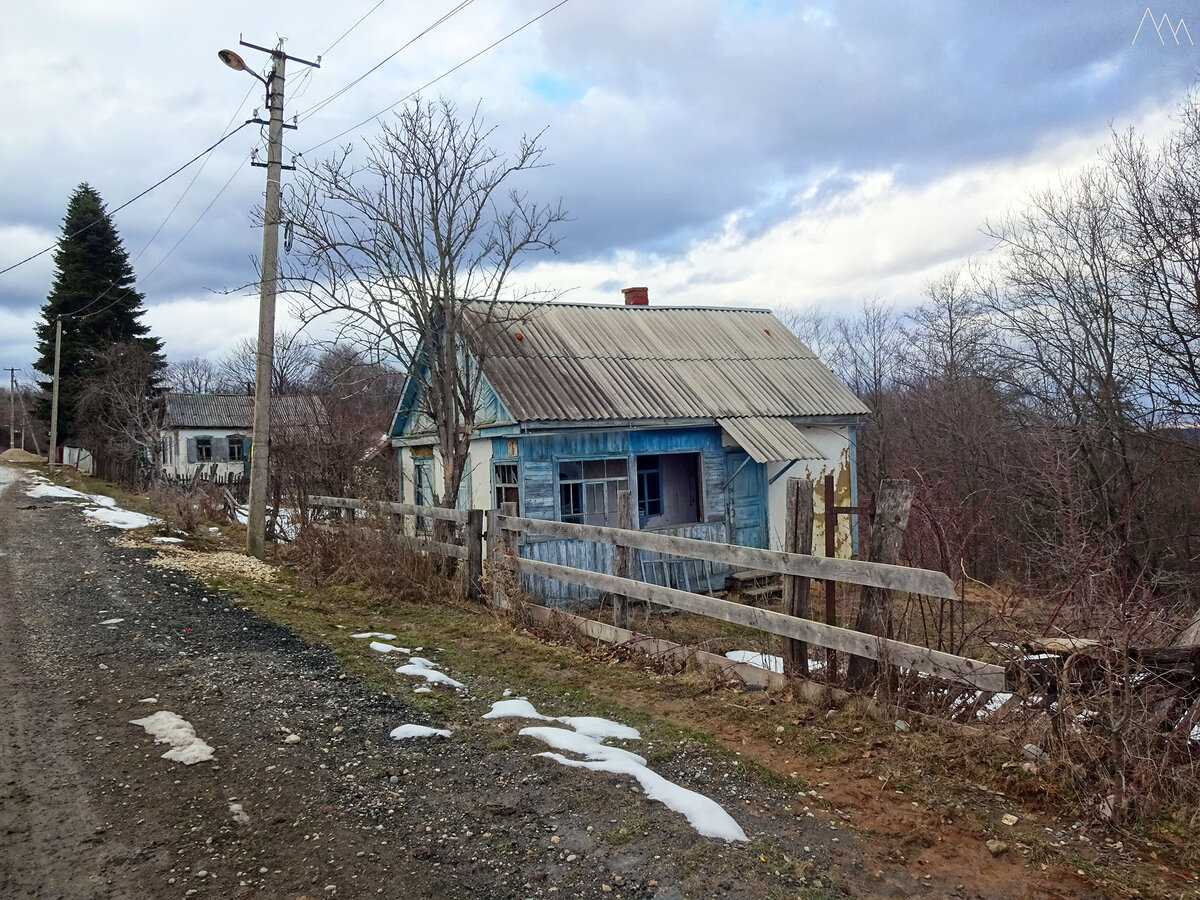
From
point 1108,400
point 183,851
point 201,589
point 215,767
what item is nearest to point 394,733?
point 215,767

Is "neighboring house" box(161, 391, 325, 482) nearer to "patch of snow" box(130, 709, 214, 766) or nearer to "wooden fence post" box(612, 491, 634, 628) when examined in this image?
"wooden fence post" box(612, 491, 634, 628)

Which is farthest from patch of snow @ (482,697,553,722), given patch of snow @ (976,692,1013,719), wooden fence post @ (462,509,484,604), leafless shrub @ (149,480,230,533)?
leafless shrub @ (149,480,230,533)

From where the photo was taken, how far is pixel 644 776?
13.5 ft

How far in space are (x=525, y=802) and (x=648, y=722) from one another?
135 centimetres

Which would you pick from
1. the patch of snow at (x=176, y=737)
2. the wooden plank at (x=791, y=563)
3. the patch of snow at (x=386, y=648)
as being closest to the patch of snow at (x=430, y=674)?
the patch of snow at (x=386, y=648)

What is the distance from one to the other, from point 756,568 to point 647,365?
8.23 meters

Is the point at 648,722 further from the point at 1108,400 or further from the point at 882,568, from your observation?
the point at 1108,400

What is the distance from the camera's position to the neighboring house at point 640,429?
40.6 ft

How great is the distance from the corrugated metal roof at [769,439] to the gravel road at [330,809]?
791 cm

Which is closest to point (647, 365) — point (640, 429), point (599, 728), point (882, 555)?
point (640, 429)

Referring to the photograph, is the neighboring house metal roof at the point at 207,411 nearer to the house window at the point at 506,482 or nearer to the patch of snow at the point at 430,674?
the house window at the point at 506,482

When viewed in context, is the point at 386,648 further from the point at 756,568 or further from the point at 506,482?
the point at 506,482

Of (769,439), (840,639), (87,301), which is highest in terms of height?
(87,301)

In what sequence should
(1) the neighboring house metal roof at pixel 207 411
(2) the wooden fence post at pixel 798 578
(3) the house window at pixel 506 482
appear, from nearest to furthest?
(2) the wooden fence post at pixel 798 578 < (3) the house window at pixel 506 482 < (1) the neighboring house metal roof at pixel 207 411
